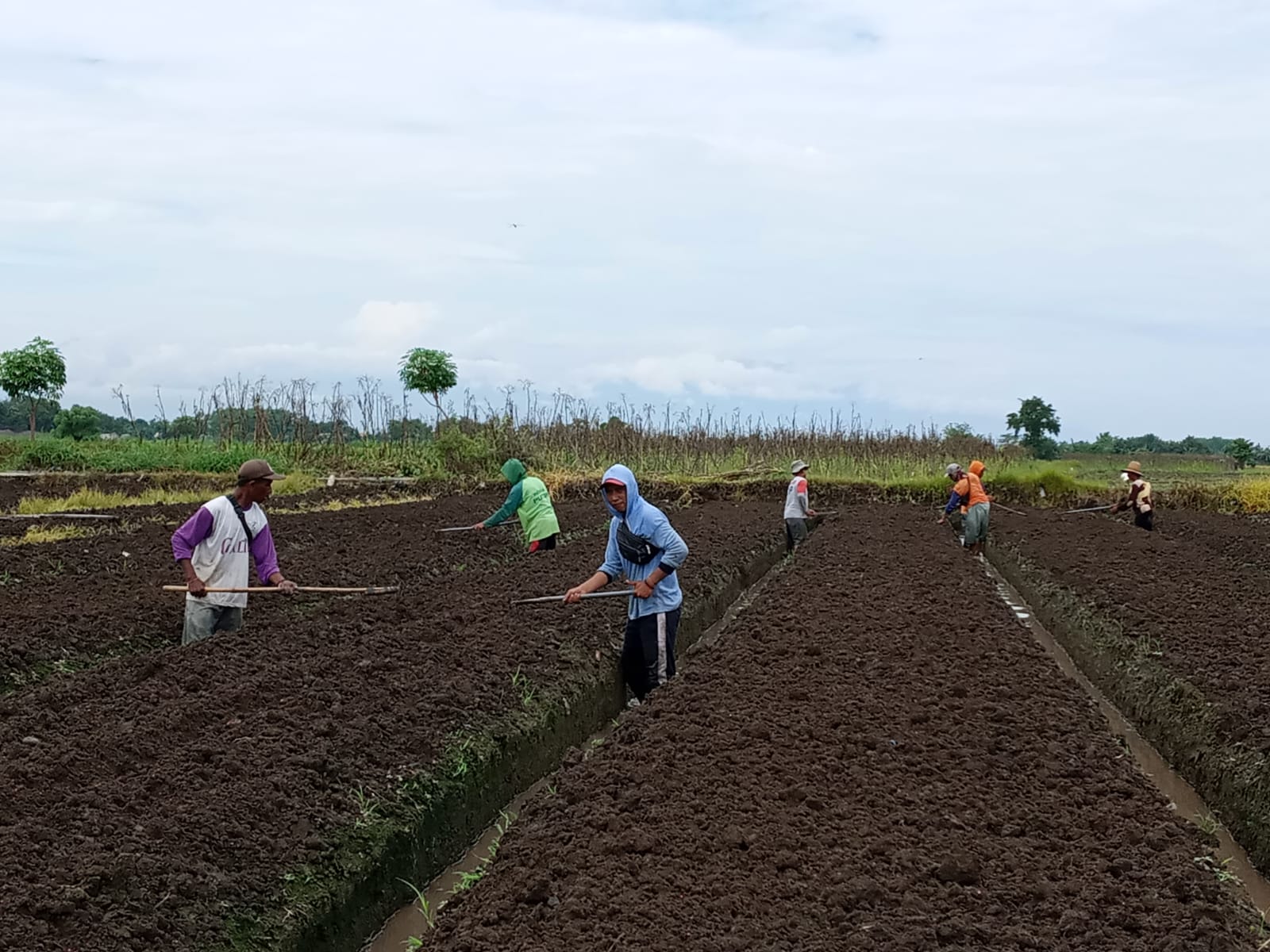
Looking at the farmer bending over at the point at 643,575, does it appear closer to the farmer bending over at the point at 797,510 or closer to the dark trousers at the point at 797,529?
the farmer bending over at the point at 797,510

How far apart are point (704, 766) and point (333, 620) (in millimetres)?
4645

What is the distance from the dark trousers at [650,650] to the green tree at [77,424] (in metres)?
35.8

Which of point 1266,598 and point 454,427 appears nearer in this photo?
point 1266,598

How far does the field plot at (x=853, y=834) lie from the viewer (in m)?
4.09

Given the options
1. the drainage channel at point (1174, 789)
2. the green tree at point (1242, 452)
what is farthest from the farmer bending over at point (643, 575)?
the green tree at point (1242, 452)

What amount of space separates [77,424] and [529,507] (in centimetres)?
3165

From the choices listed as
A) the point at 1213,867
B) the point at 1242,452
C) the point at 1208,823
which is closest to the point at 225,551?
the point at 1213,867

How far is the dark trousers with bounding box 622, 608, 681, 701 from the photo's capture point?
816 centimetres

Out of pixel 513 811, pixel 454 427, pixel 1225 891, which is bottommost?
pixel 513 811

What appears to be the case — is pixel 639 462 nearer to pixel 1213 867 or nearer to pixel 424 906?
pixel 424 906

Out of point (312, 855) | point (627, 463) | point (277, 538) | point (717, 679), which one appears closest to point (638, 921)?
point (312, 855)

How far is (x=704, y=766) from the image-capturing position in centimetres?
587

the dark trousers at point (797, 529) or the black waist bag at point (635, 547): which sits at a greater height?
the black waist bag at point (635, 547)

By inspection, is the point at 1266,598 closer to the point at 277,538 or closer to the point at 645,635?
the point at 645,635
